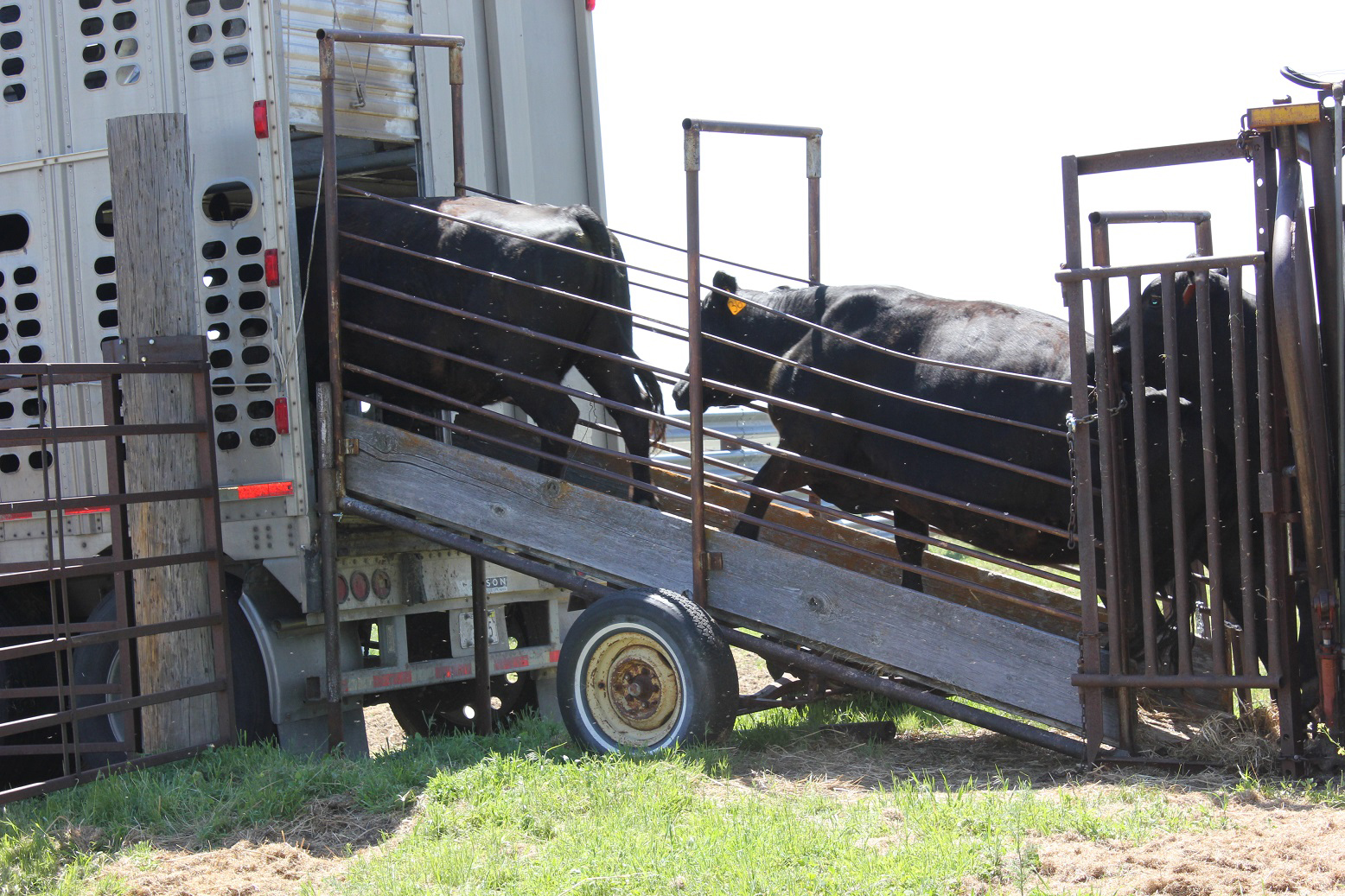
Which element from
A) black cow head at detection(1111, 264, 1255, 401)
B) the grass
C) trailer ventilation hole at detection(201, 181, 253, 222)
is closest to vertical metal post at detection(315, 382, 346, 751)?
the grass

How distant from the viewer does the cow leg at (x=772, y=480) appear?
6.33m

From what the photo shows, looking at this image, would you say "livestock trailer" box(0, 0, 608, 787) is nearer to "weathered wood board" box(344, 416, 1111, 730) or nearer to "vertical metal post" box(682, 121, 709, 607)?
"weathered wood board" box(344, 416, 1111, 730)

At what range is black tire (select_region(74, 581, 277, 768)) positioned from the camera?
19.6ft

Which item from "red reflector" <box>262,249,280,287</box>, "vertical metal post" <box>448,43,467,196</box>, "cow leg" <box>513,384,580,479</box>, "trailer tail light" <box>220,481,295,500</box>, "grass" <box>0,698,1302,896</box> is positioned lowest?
"grass" <box>0,698,1302,896</box>

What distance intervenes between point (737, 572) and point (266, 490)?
2.28 m

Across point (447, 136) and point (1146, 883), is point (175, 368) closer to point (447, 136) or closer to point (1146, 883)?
point (447, 136)

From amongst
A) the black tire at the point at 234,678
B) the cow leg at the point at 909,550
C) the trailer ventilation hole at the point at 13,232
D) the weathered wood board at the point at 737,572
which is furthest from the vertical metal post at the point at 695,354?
the trailer ventilation hole at the point at 13,232

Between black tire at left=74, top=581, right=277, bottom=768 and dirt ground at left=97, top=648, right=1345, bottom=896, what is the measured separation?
1453 millimetres

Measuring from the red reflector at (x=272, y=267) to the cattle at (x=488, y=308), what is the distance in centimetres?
38

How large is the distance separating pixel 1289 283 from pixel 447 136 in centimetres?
454

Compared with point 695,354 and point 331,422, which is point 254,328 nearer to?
point 331,422

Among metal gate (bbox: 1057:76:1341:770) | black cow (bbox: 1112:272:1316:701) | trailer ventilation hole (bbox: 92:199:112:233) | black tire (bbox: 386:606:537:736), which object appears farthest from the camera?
black tire (bbox: 386:606:537:736)

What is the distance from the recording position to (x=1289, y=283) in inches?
168

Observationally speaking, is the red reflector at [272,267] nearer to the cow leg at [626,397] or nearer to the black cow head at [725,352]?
the cow leg at [626,397]
